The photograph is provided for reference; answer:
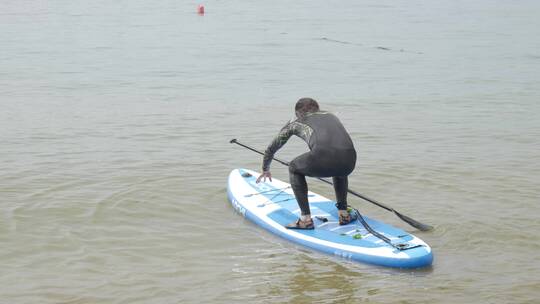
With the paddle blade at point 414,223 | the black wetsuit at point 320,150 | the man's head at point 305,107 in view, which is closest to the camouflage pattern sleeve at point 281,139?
the black wetsuit at point 320,150

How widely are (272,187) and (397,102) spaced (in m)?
9.47

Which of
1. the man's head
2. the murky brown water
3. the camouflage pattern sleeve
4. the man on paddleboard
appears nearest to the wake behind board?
the murky brown water

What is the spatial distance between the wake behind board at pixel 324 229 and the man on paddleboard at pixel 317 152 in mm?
294

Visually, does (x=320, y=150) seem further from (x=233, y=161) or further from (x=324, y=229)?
(x=233, y=161)

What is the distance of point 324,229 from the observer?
32.7 ft

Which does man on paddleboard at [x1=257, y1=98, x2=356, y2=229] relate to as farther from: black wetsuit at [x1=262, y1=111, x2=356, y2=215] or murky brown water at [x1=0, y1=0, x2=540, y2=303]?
murky brown water at [x1=0, y1=0, x2=540, y2=303]

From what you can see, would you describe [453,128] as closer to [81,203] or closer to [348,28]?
[81,203]

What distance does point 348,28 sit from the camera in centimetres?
4000

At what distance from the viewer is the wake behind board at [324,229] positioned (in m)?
9.07

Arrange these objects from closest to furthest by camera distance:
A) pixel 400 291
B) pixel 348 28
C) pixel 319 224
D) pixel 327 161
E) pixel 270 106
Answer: pixel 400 291 < pixel 327 161 < pixel 319 224 < pixel 270 106 < pixel 348 28

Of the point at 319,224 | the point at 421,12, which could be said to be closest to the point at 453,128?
the point at 319,224

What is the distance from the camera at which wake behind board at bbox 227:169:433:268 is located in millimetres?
9070

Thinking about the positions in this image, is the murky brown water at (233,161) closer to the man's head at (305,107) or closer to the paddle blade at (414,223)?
the paddle blade at (414,223)

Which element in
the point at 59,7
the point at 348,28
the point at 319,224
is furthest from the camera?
the point at 59,7
